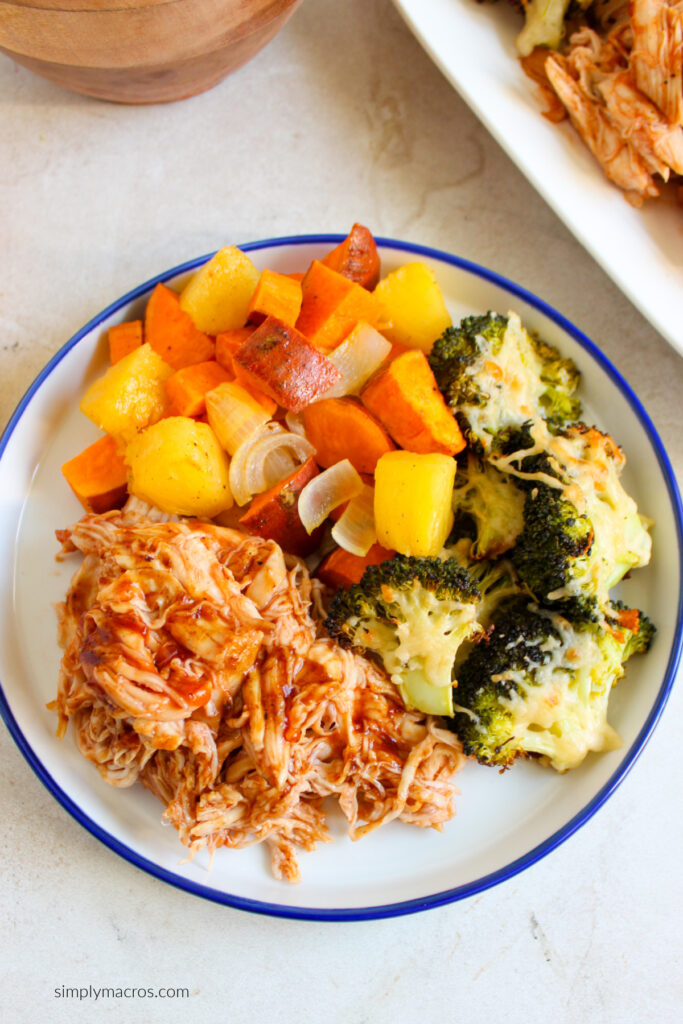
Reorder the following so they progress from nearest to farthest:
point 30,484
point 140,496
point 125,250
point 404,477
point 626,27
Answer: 1. point 404,477
2. point 140,496
3. point 30,484
4. point 626,27
5. point 125,250

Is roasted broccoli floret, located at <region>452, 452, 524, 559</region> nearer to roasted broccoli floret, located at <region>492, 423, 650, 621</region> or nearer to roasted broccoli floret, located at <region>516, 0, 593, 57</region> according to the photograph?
roasted broccoli floret, located at <region>492, 423, 650, 621</region>

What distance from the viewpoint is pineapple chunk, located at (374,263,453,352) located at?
270 cm

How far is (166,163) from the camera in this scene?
3.20 m

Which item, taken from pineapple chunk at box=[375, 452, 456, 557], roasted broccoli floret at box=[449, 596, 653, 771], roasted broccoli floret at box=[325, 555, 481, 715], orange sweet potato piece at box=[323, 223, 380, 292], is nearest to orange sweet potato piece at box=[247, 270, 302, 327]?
orange sweet potato piece at box=[323, 223, 380, 292]

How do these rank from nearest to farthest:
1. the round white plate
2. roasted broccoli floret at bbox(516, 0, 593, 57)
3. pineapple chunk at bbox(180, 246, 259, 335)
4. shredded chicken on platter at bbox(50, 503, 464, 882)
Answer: shredded chicken on platter at bbox(50, 503, 464, 882) → pineapple chunk at bbox(180, 246, 259, 335) → the round white plate → roasted broccoli floret at bbox(516, 0, 593, 57)

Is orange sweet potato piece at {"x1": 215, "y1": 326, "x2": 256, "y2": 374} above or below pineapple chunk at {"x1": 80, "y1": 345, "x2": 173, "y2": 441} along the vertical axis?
below

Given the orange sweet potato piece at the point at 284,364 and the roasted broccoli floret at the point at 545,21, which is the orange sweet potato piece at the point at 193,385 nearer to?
the orange sweet potato piece at the point at 284,364

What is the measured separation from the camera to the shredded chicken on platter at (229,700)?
2.24 meters

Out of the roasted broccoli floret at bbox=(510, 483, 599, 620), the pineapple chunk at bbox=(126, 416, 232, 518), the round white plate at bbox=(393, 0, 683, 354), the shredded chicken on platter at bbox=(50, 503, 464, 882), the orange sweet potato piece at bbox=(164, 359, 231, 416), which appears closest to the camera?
A: the shredded chicken on platter at bbox=(50, 503, 464, 882)

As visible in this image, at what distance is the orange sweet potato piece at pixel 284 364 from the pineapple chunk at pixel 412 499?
→ 0.99 ft

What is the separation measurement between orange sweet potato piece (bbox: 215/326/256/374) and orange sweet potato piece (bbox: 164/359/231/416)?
24 mm

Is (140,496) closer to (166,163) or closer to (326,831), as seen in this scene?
(326,831)

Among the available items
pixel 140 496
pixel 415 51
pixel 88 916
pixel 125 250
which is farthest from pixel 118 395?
pixel 415 51

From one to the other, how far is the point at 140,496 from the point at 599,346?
66.7 inches
